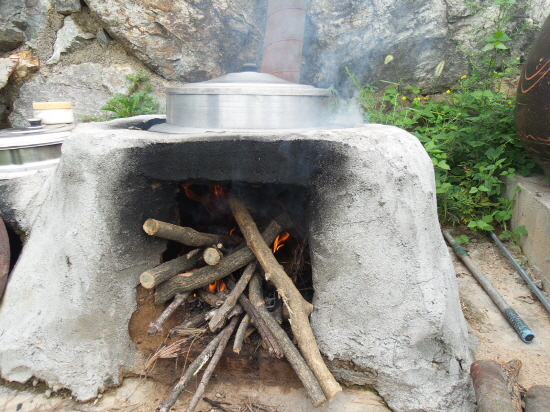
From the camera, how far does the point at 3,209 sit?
218 cm

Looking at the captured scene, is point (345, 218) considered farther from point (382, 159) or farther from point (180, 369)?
point (180, 369)

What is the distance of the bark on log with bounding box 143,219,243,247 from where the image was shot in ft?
5.85

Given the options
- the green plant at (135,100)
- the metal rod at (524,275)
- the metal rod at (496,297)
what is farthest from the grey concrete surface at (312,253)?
the green plant at (135,100)

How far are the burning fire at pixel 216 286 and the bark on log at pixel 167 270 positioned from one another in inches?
6.2

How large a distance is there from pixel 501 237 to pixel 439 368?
6.65ft

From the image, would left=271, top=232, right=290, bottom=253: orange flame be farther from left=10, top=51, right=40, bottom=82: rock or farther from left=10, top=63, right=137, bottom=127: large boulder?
left=10, top=51, right=40, bottom=82: rock

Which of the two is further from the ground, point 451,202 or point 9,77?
point 9,77

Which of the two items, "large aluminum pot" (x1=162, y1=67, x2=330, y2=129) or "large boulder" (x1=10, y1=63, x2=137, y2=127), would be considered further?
"large boulder" (x1=10, y1=63, x2=137, y2=127)

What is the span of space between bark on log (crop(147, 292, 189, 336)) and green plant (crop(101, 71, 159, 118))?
89.4 inches

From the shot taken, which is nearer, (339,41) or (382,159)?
(382,159)

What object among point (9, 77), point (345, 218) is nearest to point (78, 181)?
point (345, 218)

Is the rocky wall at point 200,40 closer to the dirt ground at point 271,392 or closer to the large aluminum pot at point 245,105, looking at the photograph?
the large aluminum pot at point 245,105

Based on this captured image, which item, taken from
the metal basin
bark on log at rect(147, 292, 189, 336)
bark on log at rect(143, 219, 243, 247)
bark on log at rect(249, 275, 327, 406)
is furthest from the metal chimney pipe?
bark on log at rect(147, 292, 189, 336)

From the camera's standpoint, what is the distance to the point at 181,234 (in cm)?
189
